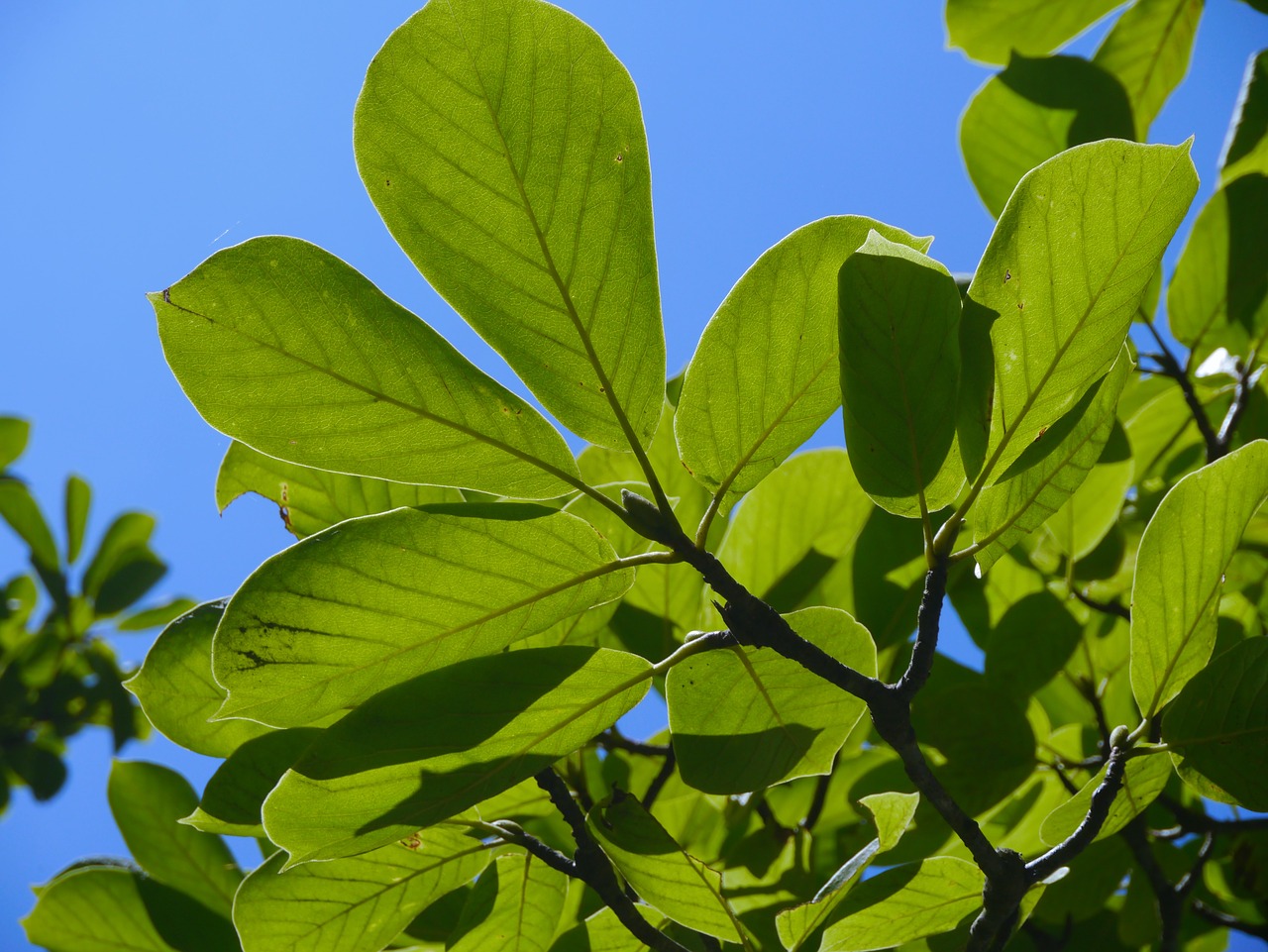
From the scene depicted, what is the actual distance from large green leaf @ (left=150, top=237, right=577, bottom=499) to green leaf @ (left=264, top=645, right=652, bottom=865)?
12 centimetres

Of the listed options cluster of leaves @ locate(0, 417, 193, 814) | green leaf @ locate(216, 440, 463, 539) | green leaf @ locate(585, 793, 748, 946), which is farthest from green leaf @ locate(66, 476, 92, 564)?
green leaf @ locate(585, 793, 748, 946)

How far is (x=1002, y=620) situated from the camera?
1073 millimetres

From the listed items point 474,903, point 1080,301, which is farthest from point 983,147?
point 474,903

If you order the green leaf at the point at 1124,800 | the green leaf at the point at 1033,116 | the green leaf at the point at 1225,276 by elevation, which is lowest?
the green leaf at the point at 1124,800

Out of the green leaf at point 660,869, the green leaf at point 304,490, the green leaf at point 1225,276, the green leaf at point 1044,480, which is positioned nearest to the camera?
the green leaf at point 1044,480

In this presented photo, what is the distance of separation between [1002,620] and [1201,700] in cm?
43

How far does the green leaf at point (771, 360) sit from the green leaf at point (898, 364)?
34 millimetres

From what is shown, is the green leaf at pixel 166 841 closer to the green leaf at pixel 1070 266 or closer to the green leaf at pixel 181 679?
the green leaf at pixel 181 679

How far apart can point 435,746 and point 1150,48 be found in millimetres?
1371

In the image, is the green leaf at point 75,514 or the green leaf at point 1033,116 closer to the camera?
the green leaf at point 1033,116

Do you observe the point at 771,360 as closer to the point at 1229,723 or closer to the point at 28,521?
the point at 1229,723

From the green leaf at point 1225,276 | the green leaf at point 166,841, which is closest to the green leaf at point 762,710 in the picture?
the green leaf at point 166,841

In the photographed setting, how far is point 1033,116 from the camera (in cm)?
113

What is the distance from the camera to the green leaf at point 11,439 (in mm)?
2559
